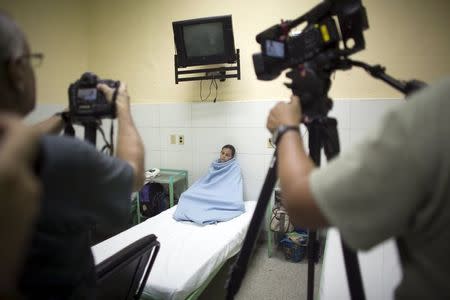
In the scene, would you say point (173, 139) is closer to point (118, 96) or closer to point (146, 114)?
point (146, 114)

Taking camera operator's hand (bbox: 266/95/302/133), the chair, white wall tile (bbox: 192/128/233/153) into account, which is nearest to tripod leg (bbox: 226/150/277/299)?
camera operator's hand (bbox: 266/95/302/133)

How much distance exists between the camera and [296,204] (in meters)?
0.50

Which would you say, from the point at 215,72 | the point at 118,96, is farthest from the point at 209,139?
the point at 118,96

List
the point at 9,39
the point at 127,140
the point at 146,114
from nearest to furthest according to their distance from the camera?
the point at 9,39 < the point at 127,140 < the point at 146,114

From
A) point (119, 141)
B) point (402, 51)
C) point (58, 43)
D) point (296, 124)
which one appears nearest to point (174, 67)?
point (58, 43)

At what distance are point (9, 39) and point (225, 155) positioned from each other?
6.69 ft

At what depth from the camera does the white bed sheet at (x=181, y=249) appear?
128cm

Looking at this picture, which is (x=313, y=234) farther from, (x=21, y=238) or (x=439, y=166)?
(x=21, y=238)

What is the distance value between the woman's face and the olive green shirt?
199 centimetres

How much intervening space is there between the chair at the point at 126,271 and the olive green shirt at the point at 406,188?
2.45 feet

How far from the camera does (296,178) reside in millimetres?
521

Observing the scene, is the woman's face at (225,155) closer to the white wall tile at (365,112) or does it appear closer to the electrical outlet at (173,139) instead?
the electrical outlet at (173,139)

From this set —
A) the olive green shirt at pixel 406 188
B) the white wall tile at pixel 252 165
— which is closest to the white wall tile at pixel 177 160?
the white wall tile at pixel 252 165

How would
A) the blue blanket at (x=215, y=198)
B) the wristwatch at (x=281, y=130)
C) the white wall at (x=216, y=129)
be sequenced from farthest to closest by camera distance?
the white wall at (x=216, y=129), the blue blanket at (x=215, y=198), the wristwatch at (x=281, y=130)
